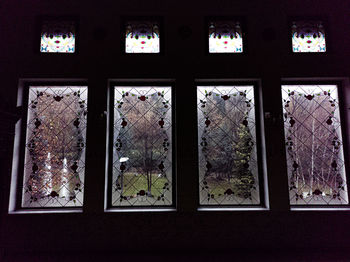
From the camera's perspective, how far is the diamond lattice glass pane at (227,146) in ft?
7.82

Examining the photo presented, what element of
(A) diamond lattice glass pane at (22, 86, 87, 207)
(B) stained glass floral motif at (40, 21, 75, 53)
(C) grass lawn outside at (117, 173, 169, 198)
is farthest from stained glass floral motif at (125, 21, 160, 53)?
(C) grass lawn outside at (117, 173, 169, 198)

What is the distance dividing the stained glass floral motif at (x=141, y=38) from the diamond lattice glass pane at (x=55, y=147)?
0.79 m

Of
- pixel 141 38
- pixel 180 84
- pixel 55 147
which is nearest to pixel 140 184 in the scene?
pixel 55 147

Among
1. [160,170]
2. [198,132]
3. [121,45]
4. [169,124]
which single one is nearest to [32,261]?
[160,170]

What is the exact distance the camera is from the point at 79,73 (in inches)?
94.5

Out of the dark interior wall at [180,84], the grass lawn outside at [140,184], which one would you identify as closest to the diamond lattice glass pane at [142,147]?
the grass lawn outside at [140,184]

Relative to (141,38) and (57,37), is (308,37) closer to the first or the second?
(141,38)

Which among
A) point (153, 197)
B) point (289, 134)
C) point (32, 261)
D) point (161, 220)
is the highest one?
point (289, 134)

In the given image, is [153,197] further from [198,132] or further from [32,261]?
[32,261]

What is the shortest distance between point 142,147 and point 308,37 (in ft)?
7.95

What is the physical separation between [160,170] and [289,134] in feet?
5.21

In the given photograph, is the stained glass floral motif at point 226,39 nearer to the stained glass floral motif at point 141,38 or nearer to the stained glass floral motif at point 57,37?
the stained glass floral motif at point 141,38

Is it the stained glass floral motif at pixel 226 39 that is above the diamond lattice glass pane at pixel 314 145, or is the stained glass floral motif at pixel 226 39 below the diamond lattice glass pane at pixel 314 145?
above

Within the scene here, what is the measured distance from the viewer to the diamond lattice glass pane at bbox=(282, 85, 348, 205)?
2367 millimetres
